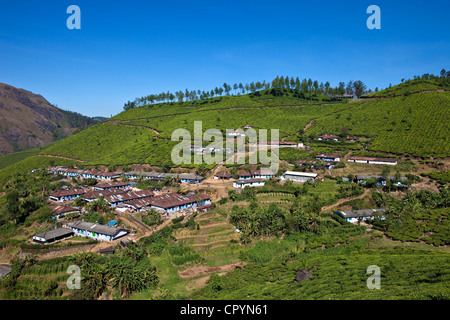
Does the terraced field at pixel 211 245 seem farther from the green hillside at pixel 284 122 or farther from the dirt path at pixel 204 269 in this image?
the green hillside at pixel 284 122

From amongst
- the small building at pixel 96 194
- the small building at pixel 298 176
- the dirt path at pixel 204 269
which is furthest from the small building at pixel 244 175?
the dirt path at pixel 204 269

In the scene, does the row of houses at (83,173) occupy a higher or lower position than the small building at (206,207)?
higher

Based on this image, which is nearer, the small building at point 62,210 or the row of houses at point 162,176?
the small building at point 62,210

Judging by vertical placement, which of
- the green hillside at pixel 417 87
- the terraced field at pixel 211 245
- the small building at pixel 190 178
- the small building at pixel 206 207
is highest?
the green hillside at pixel 417 87

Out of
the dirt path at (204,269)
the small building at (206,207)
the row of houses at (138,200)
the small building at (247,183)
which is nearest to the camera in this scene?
the dirt path at (204,269)

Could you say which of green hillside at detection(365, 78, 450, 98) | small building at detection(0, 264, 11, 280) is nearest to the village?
small building at detection(0, 264, 11, 280)

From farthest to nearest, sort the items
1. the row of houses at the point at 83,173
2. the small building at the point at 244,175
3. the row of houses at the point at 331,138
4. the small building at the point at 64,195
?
1. the row of houses at the point at 331,138
2. the row of houses at the point at 83,173
3. the small building at the point at 244,175
4. the small building at the point at 64,195

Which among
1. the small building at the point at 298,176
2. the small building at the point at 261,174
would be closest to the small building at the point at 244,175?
the small building at the point at 261,174

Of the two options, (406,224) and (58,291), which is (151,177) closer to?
(58,291)

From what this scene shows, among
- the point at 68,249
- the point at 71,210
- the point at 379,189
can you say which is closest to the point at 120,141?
the point at 71,210
